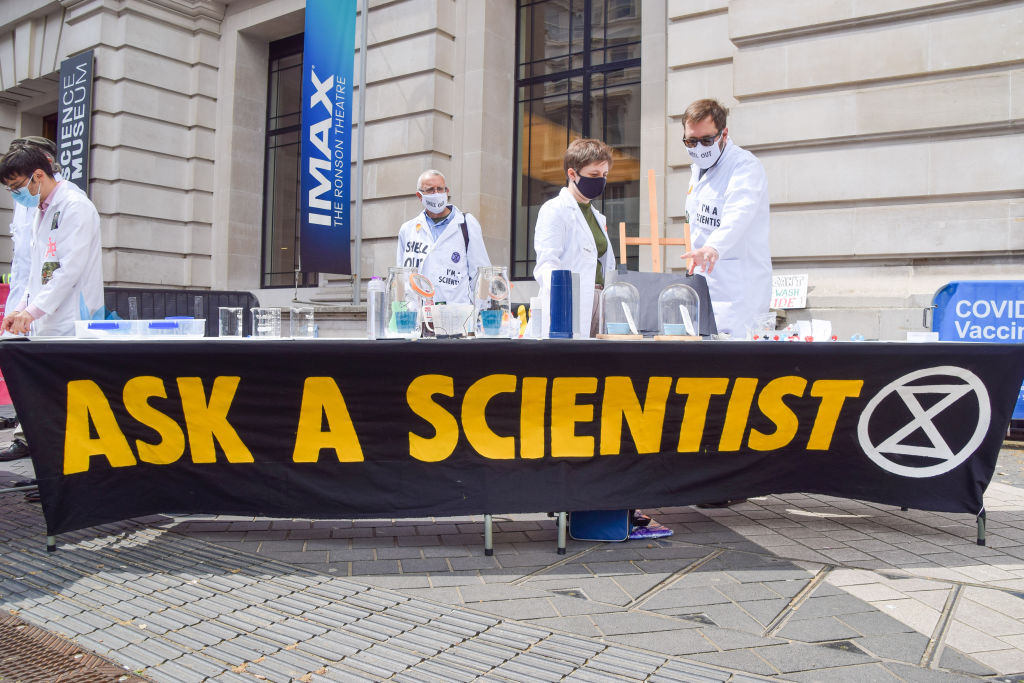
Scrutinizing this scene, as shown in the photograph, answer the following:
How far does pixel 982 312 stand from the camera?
6.95 metres

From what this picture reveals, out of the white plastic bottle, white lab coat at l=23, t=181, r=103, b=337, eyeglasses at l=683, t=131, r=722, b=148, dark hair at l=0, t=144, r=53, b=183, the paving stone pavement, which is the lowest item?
the paving stone pavement

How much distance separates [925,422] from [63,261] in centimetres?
523

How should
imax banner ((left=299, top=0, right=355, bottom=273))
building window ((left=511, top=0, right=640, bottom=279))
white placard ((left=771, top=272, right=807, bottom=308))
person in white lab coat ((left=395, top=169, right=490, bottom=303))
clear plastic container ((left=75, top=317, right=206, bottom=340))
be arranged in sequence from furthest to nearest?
imax banner ((left=299, top=0, right=355, bottom=273)) < building window ((left=511, top=0, right=640, bottom=279)) < white placard ((left=771, top=272, right=807, bottom=308)) < person in white lab coat ((left=395, top=169, right=490, bottom=303)) < clear plastic container ((left=75, top=317, right=206, bottom=340))

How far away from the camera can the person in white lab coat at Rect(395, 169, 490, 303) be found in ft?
19.5

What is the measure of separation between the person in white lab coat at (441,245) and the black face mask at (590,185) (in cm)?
168

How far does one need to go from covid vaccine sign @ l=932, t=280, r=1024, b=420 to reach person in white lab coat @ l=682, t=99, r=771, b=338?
338cm

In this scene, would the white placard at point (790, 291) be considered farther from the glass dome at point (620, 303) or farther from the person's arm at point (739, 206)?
the glass dome at point (620, 303)

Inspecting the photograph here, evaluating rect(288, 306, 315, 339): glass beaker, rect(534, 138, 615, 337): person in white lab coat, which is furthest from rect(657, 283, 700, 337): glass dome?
rect(288, 306, 315, 339): glass beaker

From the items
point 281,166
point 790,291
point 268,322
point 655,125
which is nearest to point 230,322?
point 268,322

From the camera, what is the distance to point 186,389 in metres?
3.62

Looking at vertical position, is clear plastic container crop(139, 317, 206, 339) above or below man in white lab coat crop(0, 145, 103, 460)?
below

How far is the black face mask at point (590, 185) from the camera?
450 cm

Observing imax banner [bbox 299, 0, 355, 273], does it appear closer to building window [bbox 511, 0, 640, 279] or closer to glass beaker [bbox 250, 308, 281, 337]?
building window [bbox 511, 0, 640, 279]

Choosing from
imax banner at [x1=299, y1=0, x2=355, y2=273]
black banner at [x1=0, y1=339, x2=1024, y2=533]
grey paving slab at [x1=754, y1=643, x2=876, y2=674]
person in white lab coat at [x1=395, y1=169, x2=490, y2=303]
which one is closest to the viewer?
grey paving slab at [x1=754, y1=643, x2=876, y2=674]
